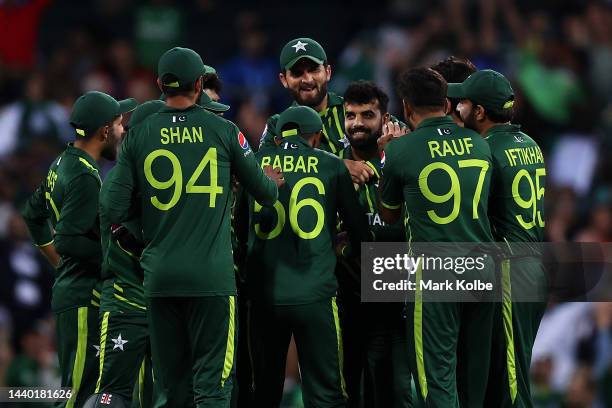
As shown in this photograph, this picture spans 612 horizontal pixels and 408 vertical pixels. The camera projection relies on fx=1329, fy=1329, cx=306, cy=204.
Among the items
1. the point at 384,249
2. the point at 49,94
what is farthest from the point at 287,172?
the point at 49,94

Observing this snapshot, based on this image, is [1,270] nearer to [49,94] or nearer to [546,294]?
[49,94]

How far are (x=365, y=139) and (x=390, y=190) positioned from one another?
86 centimetres

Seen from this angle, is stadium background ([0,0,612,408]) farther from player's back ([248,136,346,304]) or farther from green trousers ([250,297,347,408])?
player's back ([248,136,346,304])

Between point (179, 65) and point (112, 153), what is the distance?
4.39 ft

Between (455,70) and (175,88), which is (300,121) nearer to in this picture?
(175,88)

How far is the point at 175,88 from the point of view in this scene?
765 centimetres

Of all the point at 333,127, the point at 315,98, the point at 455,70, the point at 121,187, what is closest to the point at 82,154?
the point at 121,187

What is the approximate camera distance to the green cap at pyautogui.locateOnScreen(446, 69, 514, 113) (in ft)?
26.9

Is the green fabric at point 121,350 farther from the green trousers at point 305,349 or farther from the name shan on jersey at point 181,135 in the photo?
the name shan on jersey at point 181,135

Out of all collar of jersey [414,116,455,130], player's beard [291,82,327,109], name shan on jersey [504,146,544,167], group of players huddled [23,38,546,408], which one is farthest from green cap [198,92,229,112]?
name shan on jersey [504,146,544,167]

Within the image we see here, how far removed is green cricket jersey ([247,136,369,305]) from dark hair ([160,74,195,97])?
30.9 inches

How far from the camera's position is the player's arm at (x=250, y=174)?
7.61 m

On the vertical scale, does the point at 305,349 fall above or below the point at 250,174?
below

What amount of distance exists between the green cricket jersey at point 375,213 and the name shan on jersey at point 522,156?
2.78 feet
